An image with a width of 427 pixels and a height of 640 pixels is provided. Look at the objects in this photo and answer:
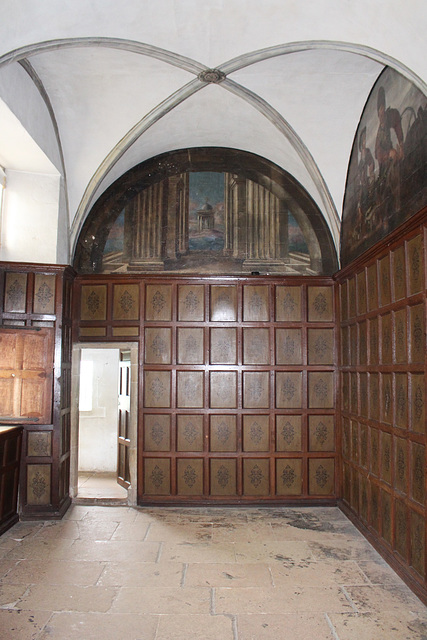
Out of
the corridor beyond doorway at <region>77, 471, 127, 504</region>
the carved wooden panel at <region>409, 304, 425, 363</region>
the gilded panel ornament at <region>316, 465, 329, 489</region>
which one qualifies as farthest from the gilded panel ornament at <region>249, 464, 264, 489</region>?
the carved wooden panel at <region>409, 304, 425, 363</region>

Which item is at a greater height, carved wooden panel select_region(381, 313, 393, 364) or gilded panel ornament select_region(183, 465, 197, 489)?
carved wooden panel select_region(381, 313, 393, 364)

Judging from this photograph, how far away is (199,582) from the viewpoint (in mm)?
4723

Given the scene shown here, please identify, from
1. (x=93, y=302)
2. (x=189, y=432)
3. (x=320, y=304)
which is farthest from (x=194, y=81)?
(x=189, y=432)

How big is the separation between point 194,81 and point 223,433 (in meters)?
4.79

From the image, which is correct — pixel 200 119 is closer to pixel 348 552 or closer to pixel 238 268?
pixel 238 268

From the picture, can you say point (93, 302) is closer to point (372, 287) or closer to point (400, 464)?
point (372, 287)

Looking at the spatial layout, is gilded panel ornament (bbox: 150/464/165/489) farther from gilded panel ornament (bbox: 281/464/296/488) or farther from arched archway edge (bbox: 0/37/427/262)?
arched archway edge (bbox: 0/37/427/262)

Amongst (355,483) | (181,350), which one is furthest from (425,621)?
(181,350)

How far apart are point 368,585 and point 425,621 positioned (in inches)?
27.6

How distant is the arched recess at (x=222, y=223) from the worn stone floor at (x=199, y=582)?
366 centimetres

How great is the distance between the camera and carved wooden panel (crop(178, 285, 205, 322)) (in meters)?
7.57

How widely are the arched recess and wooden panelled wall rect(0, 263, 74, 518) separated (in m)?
1.02

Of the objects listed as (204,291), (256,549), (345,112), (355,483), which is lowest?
(256,549)

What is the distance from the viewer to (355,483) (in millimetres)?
6535
